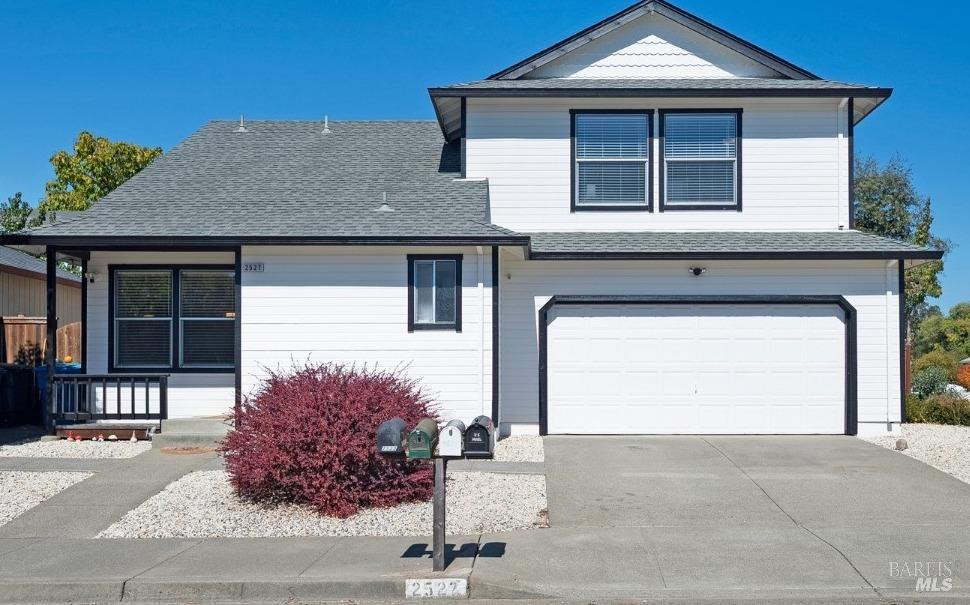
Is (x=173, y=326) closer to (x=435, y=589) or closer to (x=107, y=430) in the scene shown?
(x=107, y=430)

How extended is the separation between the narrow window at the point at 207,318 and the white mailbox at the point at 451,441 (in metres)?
8.73

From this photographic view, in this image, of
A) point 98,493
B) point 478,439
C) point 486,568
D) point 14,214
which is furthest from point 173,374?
point 14,214

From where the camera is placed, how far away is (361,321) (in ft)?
46.4

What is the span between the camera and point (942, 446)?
A: 13617mm

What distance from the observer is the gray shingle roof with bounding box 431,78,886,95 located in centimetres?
1538

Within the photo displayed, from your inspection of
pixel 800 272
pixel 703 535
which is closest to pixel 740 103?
pixel 800 272

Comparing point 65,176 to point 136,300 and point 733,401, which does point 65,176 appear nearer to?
point 136,300

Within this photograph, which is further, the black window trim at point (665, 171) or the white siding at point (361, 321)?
the black window trim at point (665, 171)

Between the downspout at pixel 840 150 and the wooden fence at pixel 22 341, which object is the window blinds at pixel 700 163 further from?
the wooden fence at pixel 22 341

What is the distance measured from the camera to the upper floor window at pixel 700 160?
15.7m

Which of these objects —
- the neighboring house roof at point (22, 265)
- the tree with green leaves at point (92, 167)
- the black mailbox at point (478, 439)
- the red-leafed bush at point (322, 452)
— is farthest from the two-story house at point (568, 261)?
the tree with green leaves at point (92, 167)

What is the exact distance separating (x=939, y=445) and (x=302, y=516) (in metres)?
9.87

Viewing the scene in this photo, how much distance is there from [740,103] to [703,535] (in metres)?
9.45

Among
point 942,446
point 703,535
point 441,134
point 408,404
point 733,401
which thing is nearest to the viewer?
point 703,535
